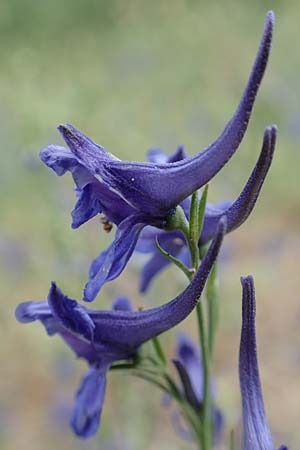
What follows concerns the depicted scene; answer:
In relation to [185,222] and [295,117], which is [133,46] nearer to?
[295,117]

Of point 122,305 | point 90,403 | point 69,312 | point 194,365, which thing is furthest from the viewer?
point 194,365

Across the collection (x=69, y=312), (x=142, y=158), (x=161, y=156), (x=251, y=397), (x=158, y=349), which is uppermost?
(x=142, y=158)

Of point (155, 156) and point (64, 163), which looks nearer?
point (64, 163)

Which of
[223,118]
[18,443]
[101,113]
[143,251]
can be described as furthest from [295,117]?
[143,251]

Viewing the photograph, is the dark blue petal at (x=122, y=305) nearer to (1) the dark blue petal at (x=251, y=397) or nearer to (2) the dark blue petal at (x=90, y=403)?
(2) the dark blue petal at (x=90, y=403)

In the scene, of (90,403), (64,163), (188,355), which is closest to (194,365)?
(188,355)

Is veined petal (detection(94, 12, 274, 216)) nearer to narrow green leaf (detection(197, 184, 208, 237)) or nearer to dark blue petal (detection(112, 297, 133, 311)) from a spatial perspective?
narrow green leaf (detection(197, 184, 208, 237))

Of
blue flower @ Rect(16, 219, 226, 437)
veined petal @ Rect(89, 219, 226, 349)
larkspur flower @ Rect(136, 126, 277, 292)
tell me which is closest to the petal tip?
blue flower @ Rect(16, 219, 226, 437)

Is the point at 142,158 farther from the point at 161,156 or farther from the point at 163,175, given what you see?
the point at 163,175
